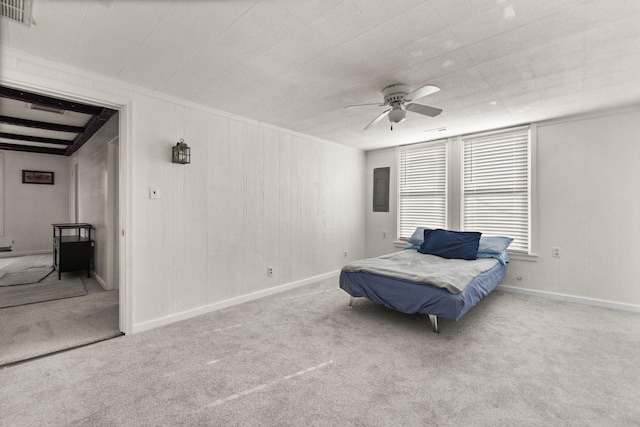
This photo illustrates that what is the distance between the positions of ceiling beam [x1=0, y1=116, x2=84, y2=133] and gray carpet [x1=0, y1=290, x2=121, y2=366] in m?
2.95

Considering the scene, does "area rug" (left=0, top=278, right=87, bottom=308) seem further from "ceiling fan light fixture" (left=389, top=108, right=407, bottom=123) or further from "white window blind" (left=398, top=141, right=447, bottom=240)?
"white window blind" (left=398, top=141, right=447, bottom=240)

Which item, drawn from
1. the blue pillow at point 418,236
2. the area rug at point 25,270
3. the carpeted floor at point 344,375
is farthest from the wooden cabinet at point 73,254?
the blue pillow at point 418,236

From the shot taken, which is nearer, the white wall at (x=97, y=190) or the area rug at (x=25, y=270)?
the white wall at (x=97, y=190)

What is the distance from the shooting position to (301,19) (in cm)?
185

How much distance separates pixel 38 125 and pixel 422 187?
21.0ft

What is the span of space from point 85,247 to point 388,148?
18.0ft

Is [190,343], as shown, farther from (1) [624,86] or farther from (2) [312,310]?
(1) [624,86]

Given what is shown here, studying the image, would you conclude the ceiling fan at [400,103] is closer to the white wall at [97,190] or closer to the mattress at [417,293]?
the mattress at [417,293]

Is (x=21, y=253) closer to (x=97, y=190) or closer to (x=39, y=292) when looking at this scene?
(x=97, y=190)

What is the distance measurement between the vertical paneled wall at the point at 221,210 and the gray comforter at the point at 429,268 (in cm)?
125

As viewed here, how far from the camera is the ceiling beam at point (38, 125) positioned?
452 cm

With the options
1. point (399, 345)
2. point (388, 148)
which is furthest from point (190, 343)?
point (388, 148)

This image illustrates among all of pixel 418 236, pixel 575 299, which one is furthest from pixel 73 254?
pixel 575 299

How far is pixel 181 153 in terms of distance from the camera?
3.11 m
